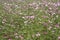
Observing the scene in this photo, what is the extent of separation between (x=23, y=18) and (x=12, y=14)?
117 centimetres

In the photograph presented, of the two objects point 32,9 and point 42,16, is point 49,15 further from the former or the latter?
point 32,9

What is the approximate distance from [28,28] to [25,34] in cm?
77

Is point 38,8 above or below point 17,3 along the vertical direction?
below

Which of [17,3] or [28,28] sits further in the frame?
[17,3]

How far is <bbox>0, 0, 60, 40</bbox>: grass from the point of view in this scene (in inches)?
473

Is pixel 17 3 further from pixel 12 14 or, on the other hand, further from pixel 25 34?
pixel 25 34

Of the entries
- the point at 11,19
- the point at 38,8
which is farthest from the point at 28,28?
the point at 38,8

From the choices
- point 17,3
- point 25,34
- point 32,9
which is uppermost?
point 17,3

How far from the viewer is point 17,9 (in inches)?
627

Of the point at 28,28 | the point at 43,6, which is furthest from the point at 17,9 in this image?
the point at 28,28

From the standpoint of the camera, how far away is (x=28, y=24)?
13305 millimetres

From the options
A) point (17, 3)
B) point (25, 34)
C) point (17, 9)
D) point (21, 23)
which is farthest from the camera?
point (17, 3)

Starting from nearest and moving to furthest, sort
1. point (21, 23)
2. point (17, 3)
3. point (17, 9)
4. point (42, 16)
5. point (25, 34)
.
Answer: point (25, 34) → point (21, 23) → point (42, 16) → point (17, 9) → point (17, 3)

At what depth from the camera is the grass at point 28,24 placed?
39.4ft
